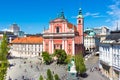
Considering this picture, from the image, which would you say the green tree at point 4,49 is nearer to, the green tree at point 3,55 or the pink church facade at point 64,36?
the green tree at point 3,55

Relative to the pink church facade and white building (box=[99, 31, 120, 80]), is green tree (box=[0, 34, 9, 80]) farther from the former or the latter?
the pink church facade

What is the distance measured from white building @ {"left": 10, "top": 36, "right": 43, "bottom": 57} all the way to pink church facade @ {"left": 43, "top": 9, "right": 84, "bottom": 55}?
469 inches

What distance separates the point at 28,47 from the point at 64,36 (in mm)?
26115

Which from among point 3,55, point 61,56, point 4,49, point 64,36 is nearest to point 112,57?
point 61,56

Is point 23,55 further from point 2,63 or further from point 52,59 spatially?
point 2,63

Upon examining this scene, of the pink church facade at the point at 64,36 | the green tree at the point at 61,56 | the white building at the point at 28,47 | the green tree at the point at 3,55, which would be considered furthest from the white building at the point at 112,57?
the white building at the point at 28,47

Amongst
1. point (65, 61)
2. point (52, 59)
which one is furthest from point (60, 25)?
point (65, 61)

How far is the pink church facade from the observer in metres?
95.8

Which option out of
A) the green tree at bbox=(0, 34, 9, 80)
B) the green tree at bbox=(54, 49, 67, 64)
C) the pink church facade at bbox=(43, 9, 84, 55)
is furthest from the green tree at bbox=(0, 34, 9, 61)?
the pink church facade at bbox=(43, 9, 84, 55)

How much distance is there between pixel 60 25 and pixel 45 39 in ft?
29.7

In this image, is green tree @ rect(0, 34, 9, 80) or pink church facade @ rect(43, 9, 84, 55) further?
pink church facade @ rect(43, 9, 84, 55)

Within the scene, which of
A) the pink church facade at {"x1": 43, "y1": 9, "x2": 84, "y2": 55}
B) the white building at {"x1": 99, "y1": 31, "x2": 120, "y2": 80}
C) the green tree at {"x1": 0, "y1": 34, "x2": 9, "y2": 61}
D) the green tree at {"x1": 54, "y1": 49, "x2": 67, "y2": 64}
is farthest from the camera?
the pink church facade at {"x1": 43, "y1": 9, "x2": 84, "y2": 55}

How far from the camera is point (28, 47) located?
11719 cm

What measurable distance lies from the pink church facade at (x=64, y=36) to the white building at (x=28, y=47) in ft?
39.1
